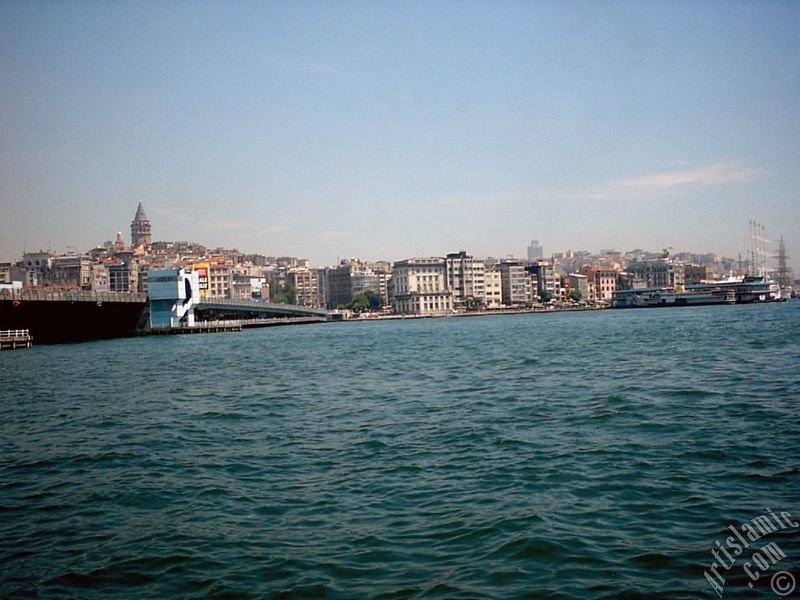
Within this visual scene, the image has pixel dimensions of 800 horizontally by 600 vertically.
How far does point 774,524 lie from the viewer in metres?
8.09

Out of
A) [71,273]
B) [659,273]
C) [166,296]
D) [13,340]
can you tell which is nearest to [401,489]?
[13,340]

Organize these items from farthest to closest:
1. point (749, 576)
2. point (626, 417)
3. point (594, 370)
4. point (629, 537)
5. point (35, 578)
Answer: point (594, 370) < point (626, 417) < point (629, 537) < point (35, 578) < point (749, 576)

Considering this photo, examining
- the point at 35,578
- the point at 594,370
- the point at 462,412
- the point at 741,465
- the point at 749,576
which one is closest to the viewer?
the point at 749,576

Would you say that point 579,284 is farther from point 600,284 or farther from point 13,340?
point 13,340

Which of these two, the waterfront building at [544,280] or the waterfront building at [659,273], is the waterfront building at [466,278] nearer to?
the waterfront building at [544,280]

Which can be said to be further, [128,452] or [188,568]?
[128,452]

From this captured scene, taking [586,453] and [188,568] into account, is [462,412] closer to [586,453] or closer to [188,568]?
[586,453]

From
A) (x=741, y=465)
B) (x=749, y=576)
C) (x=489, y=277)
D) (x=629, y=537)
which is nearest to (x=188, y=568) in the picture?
(x=629, y=537)

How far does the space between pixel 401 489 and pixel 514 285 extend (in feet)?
534

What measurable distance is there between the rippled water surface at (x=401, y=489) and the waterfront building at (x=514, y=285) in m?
150

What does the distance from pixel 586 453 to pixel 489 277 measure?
157820mm

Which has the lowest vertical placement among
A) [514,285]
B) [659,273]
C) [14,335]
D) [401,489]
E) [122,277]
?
[401,489]

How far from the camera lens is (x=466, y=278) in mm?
165500

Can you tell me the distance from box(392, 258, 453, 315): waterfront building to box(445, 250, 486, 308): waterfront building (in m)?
1.40
